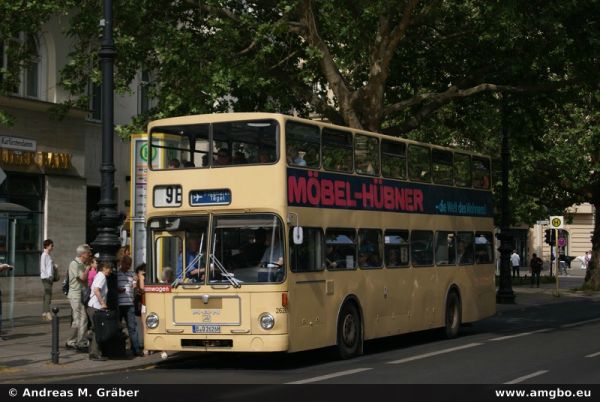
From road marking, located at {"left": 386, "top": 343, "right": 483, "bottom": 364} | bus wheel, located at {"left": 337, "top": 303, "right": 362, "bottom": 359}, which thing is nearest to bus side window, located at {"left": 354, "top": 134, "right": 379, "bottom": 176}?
bus wheel, located at {"left": 337, "top": 303, "right": 362, "bottom": 359}

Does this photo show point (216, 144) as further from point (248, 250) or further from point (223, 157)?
point (248, 250)

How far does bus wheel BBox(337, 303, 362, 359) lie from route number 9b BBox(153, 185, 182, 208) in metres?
3.35

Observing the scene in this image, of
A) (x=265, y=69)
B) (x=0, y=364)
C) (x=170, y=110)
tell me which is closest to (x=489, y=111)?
(x=265, y=69)

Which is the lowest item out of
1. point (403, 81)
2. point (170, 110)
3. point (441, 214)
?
point (441, 214)

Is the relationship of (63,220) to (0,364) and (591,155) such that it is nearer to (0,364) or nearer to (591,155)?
→ (0,364)

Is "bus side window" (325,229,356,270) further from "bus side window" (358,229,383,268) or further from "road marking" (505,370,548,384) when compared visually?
"road marking" (505,370,548,384)

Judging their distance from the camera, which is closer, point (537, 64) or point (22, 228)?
point (537, 64)

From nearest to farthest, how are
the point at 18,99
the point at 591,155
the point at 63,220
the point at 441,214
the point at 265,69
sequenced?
the point at 441,214, the point at 265,69, the point at 18,99, the point at 63,220, the point at 591,155

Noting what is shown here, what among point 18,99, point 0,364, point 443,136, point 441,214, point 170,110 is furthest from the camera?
point 443,136

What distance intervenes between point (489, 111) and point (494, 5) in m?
6.98

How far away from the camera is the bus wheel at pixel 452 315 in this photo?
21.4 meters

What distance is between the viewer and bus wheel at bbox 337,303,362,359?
1711 centimetres

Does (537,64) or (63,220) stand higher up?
(537,64)

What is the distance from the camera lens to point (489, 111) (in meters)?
30.0
